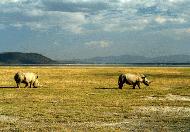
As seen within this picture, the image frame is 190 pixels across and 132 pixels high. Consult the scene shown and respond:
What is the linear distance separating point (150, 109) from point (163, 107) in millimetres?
1550

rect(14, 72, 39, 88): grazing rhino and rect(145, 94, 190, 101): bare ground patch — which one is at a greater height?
rect(14, 72, 39, 88): grazing rhino

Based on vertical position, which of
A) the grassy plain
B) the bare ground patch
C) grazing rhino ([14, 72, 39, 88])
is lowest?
the bare ground patch

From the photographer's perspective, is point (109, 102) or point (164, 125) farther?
point (109, 102)

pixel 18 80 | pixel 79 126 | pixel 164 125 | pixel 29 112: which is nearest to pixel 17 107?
pixel 29 112

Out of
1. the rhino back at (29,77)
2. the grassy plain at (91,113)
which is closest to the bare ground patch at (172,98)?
the grassy plain at (91,113)

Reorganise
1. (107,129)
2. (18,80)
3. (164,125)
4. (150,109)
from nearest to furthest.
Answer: (107,129) → (164,125) → (150,109) → (18,80)

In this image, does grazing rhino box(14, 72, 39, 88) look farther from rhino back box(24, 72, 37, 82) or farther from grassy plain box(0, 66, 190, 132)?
grassy plain box(0, 66, 190, 132)

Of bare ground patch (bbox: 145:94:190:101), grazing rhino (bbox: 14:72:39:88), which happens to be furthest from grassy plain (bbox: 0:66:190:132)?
grazing rhino (bbox: 14:72:39:88)

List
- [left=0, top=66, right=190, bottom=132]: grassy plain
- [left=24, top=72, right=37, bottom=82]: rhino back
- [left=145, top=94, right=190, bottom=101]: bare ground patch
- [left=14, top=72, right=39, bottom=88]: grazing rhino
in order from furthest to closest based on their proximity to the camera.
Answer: [left=24, top=72, right=37, bottom=82]: rhino back, [left=14, top=72, right=39, bottom=88]: grazing rhino, [left=145, top=94, right=190, bottom=101]: bare ground patch, [left=0, top=66, right=190, bottom=132]: grassy plain

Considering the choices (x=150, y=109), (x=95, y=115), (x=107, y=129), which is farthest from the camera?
(x=150, y=109)

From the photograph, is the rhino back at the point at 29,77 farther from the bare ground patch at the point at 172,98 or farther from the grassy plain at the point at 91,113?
the bare ground patch at the point at 172,98

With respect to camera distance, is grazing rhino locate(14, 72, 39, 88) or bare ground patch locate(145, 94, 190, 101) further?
grazing rhino locate(14, 72, 39, 88)

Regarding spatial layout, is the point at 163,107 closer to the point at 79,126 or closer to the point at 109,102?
the point at 109,102

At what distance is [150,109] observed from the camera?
28.6m
